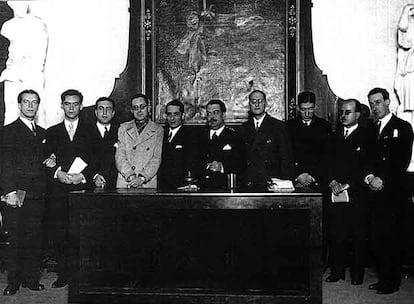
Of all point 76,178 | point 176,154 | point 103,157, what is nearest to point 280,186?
point 176,154

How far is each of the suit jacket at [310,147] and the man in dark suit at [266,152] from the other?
35cm

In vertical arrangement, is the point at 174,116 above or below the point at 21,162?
above

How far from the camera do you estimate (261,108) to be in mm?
5336

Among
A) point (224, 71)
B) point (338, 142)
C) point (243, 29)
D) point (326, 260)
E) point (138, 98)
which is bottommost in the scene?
point (326, 260)

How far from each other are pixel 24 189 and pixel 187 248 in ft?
5.08

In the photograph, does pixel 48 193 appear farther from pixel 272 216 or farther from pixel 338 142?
pixel 338 142

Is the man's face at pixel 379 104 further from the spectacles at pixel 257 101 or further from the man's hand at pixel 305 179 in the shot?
the spectacles at pixel 257 101

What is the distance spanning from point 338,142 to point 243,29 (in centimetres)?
179

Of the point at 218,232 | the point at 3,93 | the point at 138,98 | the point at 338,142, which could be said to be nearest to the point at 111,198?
the point at 218,232

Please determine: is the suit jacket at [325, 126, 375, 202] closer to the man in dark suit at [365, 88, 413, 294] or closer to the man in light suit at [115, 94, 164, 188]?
the man in dark suit at [365, 88, 413, 294]

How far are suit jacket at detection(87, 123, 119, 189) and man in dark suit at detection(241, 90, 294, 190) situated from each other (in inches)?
45.6

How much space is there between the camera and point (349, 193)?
5.27m

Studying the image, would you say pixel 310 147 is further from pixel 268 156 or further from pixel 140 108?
pixel 140 108

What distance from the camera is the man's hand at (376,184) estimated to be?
4.96 m
